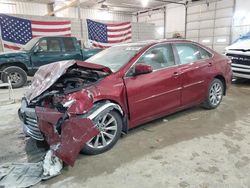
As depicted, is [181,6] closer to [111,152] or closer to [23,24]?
[23,24]

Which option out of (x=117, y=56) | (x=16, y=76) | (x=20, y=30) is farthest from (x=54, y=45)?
(x=117, y=56)

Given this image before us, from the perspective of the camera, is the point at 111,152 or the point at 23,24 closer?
the point at 111,152

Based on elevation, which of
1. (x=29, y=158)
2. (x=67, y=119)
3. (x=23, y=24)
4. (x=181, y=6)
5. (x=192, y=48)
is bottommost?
(x=29, y=158)

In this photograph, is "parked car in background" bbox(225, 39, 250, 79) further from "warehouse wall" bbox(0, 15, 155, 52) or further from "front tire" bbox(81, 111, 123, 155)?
"warehouse wall" bbox(0, 15, 155, 52)

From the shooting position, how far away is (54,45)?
311 inches

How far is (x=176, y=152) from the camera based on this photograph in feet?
9.69

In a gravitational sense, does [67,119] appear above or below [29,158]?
above

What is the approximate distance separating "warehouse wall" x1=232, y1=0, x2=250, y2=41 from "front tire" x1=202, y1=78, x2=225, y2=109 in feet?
35.0

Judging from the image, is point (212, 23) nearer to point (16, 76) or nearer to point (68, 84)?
point (16, 76)

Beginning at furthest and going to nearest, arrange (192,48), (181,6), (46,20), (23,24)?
(181,6)
(46,20)
(23,24)
(192,48)

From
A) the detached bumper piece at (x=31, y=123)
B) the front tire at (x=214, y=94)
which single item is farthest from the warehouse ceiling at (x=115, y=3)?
the detached bumper piece at (x=31, y=123)

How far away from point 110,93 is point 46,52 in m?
5.62

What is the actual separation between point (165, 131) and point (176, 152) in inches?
27.0

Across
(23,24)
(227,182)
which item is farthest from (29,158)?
(23,24)
